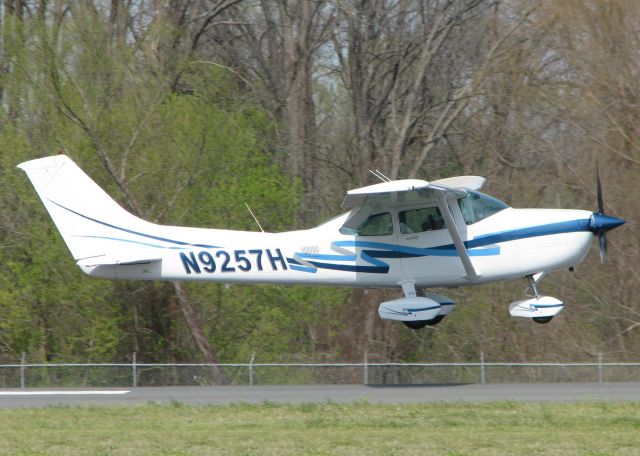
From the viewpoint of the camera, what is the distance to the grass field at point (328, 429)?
10.5m

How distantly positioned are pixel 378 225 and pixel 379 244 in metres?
0.30

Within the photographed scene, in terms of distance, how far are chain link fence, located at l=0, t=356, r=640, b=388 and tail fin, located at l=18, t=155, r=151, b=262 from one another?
4.02m

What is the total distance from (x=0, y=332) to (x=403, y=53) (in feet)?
41.8

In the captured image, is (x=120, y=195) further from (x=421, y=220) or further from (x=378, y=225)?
(x=421, y=220)

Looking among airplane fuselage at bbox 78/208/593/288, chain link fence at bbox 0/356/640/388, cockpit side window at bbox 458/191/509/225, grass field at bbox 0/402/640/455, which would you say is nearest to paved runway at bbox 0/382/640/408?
grass field at bbox 0/402/640/455

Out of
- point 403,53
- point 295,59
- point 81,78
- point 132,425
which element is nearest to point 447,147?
point 403,53

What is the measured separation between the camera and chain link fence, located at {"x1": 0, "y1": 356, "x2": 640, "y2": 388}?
20.2 meters

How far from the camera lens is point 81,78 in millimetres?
23594

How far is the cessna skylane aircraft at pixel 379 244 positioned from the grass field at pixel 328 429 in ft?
8.19

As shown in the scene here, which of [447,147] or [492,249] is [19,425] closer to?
[492,249]

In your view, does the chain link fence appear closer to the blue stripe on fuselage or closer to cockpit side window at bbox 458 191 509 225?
the blue stripe on fuselage

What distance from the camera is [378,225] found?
1590 cm

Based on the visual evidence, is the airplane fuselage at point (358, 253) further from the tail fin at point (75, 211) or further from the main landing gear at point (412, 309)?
the main landing gear at point (412, 309)

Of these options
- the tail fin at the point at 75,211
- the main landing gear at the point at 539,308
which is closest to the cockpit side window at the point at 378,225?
the main landing gear at the point at 539,308
